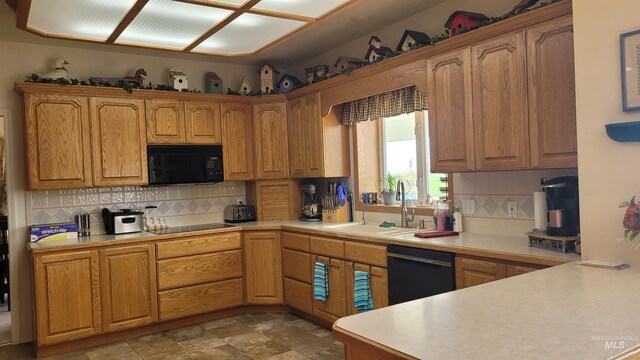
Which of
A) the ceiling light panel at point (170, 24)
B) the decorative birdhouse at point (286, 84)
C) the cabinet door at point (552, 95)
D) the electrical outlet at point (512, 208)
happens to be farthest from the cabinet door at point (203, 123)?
the cabinet door at point (552, 95)

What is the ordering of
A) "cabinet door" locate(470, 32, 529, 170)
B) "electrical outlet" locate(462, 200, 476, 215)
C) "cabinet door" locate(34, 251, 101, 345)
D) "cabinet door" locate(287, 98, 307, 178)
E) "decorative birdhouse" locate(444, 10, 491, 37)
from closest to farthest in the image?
1. "cabinet door" locate(470, 32, 529, 170)
2. "decorative birdhouse" locate(444, 10, 491, 37)
3. "electrical outlet" locate(462, 200, 476, 215)
4. "cabinet door" locate(34, 251, 101, 345)
5. "cabinet door" locate(287, 98, 307, 178)

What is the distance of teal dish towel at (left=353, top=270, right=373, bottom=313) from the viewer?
3.68 m

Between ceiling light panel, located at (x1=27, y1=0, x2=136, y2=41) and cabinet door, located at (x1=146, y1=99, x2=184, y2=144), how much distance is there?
1.10 m

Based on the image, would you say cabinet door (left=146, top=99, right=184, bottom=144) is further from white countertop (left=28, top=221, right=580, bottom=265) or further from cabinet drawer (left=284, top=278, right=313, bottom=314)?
cabinet drawer (left=284, top=278, right=313, bottom=314)

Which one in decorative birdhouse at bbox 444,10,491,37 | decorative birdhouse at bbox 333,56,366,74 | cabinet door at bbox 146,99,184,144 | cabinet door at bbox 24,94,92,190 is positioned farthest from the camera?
cabinet door at bbox 146,99,184,144

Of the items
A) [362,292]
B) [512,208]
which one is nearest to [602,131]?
[512,208]

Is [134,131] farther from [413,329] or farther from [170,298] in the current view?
[413,329]

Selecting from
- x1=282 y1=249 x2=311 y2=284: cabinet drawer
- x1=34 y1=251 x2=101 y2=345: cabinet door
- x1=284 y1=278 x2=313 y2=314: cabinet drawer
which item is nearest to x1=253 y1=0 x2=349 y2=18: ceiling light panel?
x1=282 y1=249 x2=311 y2=284: cabinet drawer

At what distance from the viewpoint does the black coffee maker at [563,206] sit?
2.65 metres

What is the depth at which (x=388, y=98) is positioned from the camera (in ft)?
13.7

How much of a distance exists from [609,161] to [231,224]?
3.68 meters

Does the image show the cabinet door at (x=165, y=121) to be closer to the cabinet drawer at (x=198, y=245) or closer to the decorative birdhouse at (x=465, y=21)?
the cabinet drawer at (x=198, y=245)

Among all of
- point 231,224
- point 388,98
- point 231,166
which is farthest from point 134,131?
point 388,98

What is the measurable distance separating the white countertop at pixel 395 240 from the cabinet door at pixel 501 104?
19.3 inches
